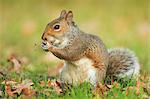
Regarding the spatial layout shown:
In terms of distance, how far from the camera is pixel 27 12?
13078mm

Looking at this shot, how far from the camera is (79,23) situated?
1199 centimetres

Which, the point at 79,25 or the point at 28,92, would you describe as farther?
the point at 79,25

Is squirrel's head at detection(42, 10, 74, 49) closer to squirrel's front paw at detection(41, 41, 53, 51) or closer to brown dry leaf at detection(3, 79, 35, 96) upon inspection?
squirrel's front paw at detection(41, 41, 53, 51)

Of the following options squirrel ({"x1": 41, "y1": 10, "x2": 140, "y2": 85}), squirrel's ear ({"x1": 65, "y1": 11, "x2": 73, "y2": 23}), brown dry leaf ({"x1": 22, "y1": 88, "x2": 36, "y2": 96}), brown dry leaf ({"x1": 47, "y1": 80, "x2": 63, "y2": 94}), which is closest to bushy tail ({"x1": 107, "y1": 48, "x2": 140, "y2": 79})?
squirrel ({"x1": 41, "y1": 10, "x2": 140, "y2": 85})

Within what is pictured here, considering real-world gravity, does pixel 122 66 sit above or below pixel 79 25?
below

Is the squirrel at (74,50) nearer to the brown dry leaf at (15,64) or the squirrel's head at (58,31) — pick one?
the squirrel's head at (58,31)

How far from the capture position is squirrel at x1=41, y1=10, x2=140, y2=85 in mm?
5121

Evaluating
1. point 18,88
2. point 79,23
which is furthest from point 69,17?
point 79,23

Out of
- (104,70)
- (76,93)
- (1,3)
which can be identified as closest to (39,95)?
(76,93)

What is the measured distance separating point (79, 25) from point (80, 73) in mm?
6402

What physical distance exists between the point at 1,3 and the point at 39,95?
9.12 metres

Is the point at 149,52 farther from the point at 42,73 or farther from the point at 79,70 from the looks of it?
the point at 79,70

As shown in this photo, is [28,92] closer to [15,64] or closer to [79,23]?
[15,64]

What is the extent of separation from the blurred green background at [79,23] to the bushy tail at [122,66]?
0.94m
